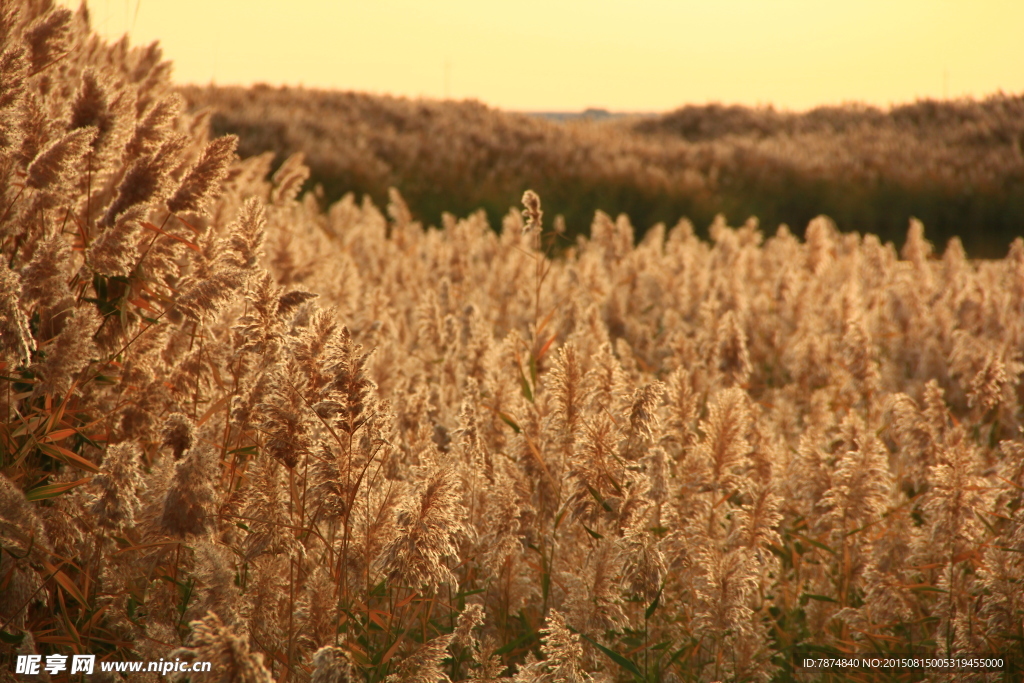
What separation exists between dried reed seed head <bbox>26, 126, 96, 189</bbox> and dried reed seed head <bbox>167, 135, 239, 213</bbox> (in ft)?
0.81

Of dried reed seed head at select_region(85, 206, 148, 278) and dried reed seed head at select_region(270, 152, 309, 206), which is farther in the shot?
dried reed seed head at select_region(270, 152, 309, 206)

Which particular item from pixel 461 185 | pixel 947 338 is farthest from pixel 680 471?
pixel 461 185

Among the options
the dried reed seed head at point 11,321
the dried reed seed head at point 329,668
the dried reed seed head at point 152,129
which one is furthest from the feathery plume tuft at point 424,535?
the dried reed seed head at point 152,129

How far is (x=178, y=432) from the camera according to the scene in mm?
1835

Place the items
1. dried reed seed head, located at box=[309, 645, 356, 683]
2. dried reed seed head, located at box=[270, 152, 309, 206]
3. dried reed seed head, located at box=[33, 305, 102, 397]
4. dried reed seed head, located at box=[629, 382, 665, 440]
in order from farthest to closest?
dried reed seed head, located at box=[270, 152, 309, 206] → dried reed seed head, located at box=[629, 382, 665, 440] → dried reed seed head, located at box=[33, 305, 102, 397] → dried reed seed head, located at box=[309, 645, 356, 683]

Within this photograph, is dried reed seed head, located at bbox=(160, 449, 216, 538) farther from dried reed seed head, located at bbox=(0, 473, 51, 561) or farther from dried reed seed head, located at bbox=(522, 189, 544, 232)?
dried reed seed head, located at bbox=(522, 189, 544, 232)

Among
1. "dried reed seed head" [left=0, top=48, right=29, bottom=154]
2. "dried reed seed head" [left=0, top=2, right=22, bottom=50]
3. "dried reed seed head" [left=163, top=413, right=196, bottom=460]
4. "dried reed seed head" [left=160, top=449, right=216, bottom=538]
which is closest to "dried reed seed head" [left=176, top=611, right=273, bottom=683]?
"dried reed seed head" [left=160, top=449, right=216, bottom=538]

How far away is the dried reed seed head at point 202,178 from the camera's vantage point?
2111 mm

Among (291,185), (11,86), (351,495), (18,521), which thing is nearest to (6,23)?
(11,86)

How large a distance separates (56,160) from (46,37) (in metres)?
0.70

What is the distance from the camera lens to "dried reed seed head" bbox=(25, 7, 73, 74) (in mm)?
2408

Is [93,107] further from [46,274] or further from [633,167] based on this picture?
[633,167]

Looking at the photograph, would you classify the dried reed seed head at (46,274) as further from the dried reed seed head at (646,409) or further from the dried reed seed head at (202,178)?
the dried reed seed head at (646,409)

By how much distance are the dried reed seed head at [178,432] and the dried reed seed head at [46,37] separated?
136cm
